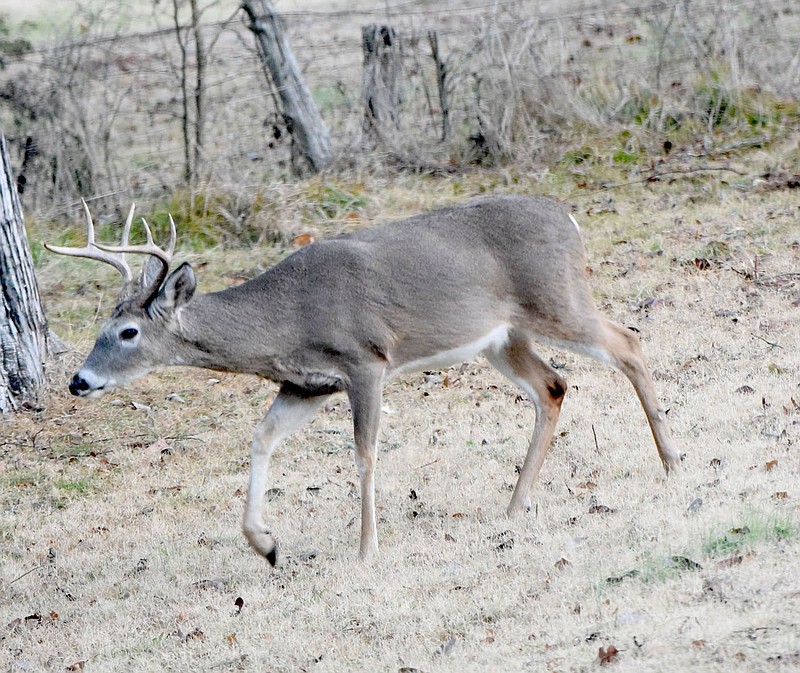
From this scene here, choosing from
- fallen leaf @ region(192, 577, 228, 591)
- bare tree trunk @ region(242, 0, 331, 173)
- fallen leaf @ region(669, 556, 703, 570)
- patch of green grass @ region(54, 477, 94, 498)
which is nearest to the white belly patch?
fallen leaf @ region(192, 577, 228, 591)

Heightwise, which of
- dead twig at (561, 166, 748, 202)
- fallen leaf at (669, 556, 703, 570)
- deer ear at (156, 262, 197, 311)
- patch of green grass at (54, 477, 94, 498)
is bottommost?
patch of green grass at (54, 477, 94, 498)

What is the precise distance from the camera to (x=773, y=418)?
7.30 meters

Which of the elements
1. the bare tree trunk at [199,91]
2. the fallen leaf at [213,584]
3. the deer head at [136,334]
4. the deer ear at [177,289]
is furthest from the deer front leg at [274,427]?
the bare tree trunk at [199,91]

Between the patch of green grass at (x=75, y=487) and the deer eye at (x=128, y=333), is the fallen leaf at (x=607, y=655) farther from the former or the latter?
the patch of green grass at (x=75, y=487)

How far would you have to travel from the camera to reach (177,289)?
6.63 m

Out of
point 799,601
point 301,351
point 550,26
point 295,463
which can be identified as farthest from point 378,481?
point 550,26

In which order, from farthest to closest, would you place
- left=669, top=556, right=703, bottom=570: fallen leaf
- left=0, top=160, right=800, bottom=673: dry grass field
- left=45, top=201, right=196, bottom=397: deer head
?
1. left=45, top=201, right=196, bottom=397: deer head
2. left=669, top=556, right=703, bottom=570: fallen leaf
3. left=0, top=160, right=800, bottom=673: dry grass field

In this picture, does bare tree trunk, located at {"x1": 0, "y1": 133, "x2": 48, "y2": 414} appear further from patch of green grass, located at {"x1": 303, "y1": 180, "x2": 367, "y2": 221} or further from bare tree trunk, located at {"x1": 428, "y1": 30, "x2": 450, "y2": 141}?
bare tree trunk, located at {"x1": 428, "y1": 30, "x2": 450, "y2": 141}

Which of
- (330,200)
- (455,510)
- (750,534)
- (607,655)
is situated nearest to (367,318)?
(455,510)

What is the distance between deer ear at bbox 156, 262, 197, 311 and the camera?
657cm

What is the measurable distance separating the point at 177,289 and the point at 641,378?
2434 millimetres

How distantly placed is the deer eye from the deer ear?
7.4 inches

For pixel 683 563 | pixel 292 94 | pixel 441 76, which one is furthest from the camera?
pixel 441 76

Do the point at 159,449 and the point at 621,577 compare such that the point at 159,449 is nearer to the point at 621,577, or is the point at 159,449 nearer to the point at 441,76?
the point at 621,577
